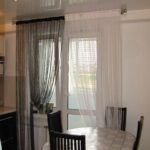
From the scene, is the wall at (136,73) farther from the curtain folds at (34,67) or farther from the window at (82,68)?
the curtain folds at (34,67)

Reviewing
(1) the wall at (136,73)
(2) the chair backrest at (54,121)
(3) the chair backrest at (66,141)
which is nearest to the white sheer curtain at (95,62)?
(1) the wall at (136,73)

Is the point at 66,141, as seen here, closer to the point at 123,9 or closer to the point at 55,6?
the point at 55,6

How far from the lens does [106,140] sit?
2.51 meters

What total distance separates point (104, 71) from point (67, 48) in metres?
0.74

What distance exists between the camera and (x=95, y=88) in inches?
137

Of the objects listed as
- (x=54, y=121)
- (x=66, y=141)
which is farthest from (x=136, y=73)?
(x=66, y=141)

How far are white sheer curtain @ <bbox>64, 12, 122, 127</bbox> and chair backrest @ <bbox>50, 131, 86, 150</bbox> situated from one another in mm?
1567

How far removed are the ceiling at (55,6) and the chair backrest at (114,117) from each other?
1.51 meters

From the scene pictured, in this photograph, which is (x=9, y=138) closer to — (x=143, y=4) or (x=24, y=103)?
(x=24, y=103)

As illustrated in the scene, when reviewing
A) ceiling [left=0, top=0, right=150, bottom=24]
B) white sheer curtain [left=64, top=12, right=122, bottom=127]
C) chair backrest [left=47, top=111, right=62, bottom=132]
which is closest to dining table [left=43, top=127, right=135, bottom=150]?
chair backrest [left=47, top=111, right=62, bottom=132]

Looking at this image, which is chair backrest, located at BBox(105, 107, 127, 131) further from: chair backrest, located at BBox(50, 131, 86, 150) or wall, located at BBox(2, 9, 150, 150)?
chair backrest, located at BBox(50, 131, 86, 150)

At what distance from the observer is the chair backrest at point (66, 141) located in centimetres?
187

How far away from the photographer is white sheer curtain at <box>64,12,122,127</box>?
3404mm

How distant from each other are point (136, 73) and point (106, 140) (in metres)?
1.34
